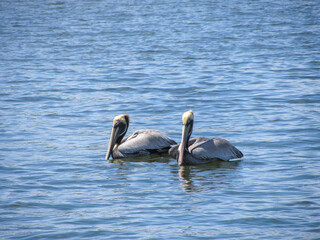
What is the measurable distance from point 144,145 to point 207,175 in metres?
1.20

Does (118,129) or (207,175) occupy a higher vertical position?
(118,129)

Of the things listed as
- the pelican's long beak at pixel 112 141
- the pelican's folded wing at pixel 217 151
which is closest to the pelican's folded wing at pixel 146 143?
the pelican's long beak at pixel 112 141

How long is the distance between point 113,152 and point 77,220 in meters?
2.60

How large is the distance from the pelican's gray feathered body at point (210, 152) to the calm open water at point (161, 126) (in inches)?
5.1

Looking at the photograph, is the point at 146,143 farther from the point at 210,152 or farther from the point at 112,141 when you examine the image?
the point at 210,152

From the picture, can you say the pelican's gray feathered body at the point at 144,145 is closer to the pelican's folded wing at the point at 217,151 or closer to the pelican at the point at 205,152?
the pelican at the point at 205,152

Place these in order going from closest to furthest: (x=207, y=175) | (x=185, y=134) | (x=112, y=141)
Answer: (x=207, y=175) → (x=185, y=134) → (x=112, y=141)

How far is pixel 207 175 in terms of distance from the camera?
7.59 meters

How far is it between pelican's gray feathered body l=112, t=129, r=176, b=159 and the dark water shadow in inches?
23.5

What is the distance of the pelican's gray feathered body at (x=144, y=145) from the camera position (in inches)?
331

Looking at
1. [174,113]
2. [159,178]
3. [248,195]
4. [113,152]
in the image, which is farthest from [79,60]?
[248,195]

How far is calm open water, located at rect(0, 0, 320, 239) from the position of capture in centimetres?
605

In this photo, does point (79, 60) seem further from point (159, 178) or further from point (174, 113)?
point (159, 178)

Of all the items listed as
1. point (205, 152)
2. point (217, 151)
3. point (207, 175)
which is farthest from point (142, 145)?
point (207, 175)
